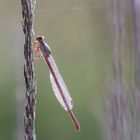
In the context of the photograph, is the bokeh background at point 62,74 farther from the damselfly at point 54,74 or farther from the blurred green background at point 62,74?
the damselfly at point 54,74

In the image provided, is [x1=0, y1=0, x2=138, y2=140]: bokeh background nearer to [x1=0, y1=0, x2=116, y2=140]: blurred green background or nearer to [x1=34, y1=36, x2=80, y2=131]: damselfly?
[x1=0, y1=0, x2=116, y2=140]: blurred green background

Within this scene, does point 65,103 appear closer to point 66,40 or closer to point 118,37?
point 118,37

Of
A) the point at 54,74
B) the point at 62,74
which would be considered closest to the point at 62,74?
the point at 62,74

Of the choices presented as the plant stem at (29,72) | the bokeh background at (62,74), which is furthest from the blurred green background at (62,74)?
the plant stem at (29,72)

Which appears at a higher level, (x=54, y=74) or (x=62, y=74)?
(x=54, y=74)

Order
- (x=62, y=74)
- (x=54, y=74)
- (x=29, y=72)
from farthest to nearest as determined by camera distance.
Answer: (x=62, y=74)
(x=54, y=74)
(x=29, y=72)

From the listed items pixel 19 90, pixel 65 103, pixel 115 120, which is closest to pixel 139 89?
pixel 115 120

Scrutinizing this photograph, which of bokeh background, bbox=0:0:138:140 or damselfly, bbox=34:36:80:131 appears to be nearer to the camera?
damselfly, bbox=34:36:80:131

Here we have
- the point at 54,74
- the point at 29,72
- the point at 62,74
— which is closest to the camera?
the point at 29,72

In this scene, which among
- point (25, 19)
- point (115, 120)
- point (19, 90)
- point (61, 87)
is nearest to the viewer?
point (25, 19)

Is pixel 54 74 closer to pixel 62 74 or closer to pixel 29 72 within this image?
pixel 29 72

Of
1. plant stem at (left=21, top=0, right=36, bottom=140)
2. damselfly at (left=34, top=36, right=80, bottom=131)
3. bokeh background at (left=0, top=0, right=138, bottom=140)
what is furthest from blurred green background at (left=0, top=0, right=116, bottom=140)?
plant stem at (left=21, top=0, right=36, bottom=140)
